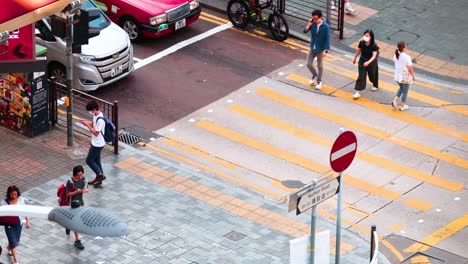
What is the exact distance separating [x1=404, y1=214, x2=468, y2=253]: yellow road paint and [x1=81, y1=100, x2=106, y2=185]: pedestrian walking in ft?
17.4

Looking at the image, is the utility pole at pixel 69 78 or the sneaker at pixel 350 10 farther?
the sneaker at pixel 350 10

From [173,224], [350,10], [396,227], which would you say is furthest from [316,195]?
[350,10]

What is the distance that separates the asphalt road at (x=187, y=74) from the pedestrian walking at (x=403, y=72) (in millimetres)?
3120

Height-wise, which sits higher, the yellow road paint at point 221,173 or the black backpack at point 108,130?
the black backpack at point 108,130

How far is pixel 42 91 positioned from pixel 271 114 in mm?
4616

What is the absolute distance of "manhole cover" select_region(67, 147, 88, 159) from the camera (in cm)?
1994

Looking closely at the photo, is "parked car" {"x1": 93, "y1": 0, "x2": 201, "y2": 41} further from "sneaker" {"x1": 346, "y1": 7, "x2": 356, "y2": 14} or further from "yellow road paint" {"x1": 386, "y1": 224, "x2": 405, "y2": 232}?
"yellow road paint" {"x1": 386, "y1": 224, "x2": 405, "y2": 232}

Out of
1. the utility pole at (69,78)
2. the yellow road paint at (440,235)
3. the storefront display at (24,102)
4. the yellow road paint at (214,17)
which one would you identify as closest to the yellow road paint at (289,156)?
the yellow road paint at (440,235)

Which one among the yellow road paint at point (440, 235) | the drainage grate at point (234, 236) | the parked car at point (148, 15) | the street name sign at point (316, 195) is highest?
the street name sign at point (316, 195)

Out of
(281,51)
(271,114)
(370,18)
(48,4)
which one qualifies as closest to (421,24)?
(370,18)

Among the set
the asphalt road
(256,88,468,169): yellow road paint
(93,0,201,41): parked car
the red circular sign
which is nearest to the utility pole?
the asphalt road

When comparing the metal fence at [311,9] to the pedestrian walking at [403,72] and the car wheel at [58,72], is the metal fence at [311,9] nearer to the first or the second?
the pedestrian walking at [403,72]

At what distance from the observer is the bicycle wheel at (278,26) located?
2506 cm

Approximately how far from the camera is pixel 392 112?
2220 centimetres
